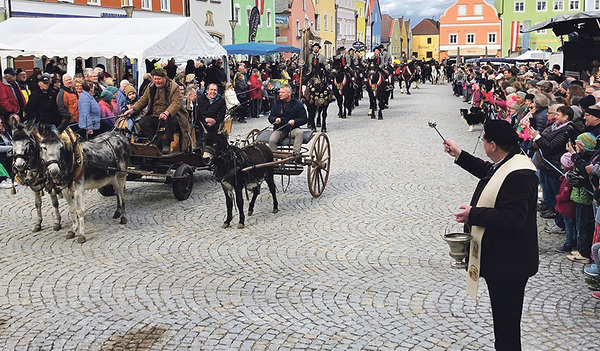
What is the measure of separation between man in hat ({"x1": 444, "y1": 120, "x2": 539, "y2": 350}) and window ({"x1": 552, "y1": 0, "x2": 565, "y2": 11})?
8262cm

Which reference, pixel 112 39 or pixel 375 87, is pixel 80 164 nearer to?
pixel 112 39

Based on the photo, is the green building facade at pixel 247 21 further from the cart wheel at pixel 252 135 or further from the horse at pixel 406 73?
the cart wheel at pixel 252 135

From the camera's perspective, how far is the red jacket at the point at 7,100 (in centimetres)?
1393

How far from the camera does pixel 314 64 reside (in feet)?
69.7

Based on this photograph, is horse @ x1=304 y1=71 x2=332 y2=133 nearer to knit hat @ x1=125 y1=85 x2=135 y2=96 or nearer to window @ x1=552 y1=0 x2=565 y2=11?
knit hat @ x1=125 y1=85 x2=135 y2=96

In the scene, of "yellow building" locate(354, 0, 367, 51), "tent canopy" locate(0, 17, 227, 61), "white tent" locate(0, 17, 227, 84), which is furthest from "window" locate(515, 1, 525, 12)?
"tent canopy" locate(0, 17, 227, 61)

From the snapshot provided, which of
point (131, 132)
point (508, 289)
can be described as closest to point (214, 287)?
point (508, 289)

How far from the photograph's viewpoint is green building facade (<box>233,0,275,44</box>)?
4794cm

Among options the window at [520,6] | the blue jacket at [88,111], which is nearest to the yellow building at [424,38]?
the window at [520,6]

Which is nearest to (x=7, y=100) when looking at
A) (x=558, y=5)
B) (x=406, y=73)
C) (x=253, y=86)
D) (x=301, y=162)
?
(x=301, y=162)

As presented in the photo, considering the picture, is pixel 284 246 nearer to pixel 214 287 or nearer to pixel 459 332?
pixel 214 287

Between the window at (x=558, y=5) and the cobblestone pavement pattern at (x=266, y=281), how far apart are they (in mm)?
75633

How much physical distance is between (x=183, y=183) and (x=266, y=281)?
13.8 feet

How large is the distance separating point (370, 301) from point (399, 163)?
27.3 feet
